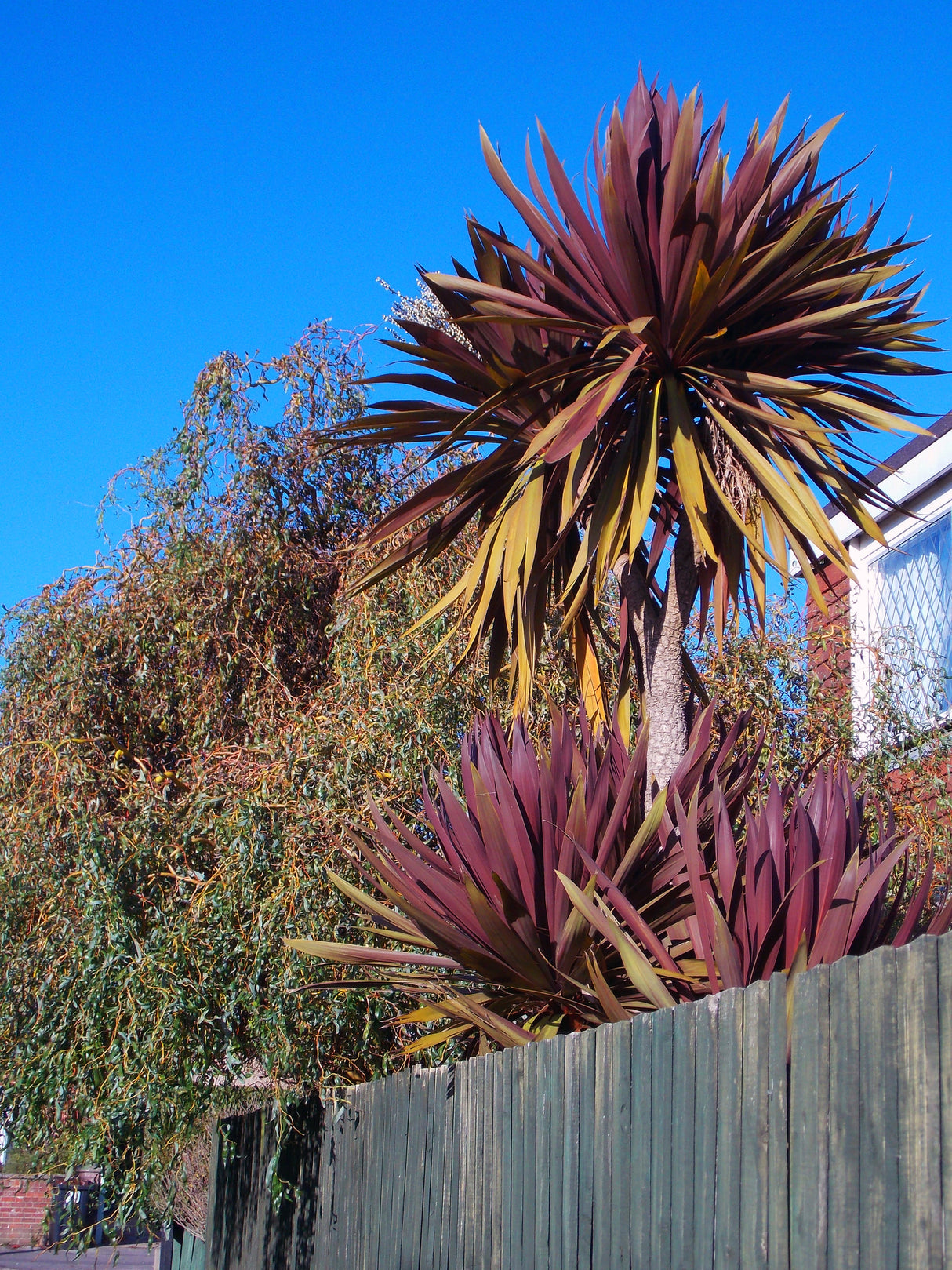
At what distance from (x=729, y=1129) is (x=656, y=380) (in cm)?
350

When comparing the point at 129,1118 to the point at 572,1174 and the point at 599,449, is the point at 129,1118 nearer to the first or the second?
the point at 572,1174

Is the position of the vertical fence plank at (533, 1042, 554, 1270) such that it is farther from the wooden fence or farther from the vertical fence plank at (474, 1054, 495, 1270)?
the vertical fence plank at (474, 1054, 495, 1270)

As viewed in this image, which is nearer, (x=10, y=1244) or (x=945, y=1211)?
(x=945, y=1211)

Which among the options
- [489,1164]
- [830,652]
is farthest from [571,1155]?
[830,652]

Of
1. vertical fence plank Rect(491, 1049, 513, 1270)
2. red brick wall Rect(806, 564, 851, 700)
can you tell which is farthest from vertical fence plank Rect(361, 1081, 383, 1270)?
red brick wall Rect(806, 564, 851, 700)

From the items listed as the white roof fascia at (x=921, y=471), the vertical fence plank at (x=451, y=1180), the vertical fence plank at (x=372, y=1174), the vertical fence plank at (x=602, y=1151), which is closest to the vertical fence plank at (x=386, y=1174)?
the vertical fence plank at (x=372, y=1174)

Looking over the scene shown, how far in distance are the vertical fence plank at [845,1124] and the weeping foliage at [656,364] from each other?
2579 mm

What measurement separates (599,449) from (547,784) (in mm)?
1624

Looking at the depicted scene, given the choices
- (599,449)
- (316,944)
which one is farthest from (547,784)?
(599,449)

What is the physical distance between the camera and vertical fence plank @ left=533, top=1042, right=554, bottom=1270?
3.63 m

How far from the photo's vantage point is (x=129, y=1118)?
5484 millimetres

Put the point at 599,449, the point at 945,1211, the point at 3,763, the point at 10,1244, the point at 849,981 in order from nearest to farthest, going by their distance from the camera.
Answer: the point at 945,1211, the point at 849,981, the point at 599,449, the point at 3,763, the point at 10,1244

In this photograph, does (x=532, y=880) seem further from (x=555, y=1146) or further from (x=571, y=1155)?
(x=571, y=1155)

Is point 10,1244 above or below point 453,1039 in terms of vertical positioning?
below
